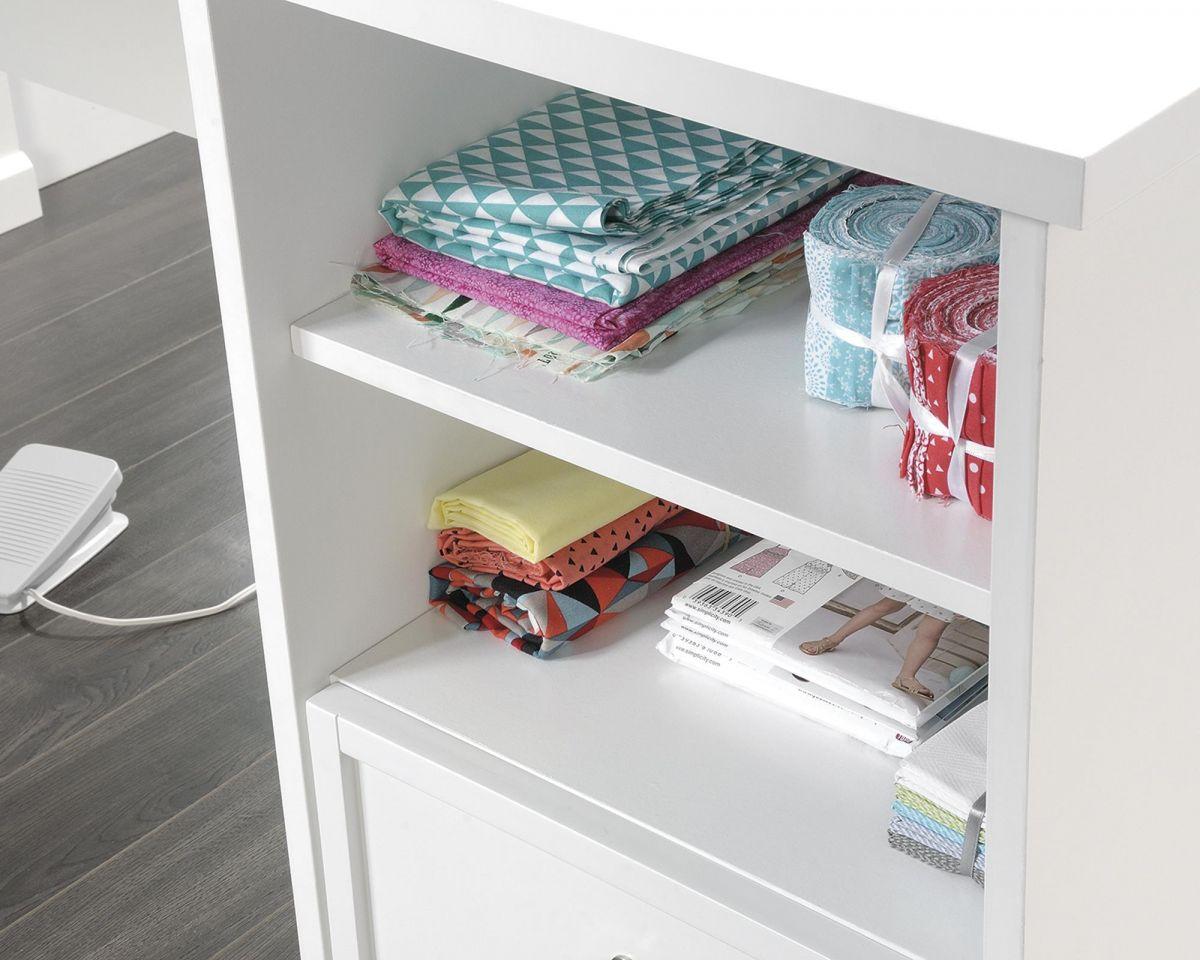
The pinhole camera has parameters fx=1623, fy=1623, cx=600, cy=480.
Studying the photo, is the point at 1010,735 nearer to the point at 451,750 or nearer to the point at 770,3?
the point at 770,3

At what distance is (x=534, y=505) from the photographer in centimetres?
106

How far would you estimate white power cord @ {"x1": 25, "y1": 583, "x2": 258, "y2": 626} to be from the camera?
199 centimetres

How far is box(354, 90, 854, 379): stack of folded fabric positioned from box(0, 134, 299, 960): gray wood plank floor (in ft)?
2.89

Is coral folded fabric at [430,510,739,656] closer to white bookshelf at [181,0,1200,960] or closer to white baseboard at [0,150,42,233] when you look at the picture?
white bookshelf at [181,0,1200,960]

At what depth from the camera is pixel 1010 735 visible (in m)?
0.66

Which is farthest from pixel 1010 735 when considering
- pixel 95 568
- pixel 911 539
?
pixel 95 568

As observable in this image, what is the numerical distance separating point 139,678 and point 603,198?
4.08 feet

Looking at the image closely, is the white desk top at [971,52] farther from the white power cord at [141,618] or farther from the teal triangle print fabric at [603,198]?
the white power cord at [141,618]

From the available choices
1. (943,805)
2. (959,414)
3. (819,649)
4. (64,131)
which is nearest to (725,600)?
(819,649)

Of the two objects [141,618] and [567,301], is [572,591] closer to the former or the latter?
[567,301]

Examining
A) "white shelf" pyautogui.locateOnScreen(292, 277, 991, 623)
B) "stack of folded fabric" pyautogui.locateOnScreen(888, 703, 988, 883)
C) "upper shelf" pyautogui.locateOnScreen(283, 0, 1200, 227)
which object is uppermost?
"upper shelf" pyautogui.locateOnScreen(283, 0, 1200, 227)

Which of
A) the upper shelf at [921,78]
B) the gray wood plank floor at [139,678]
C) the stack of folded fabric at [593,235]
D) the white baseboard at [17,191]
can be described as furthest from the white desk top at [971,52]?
the white baseboard at [17,191]

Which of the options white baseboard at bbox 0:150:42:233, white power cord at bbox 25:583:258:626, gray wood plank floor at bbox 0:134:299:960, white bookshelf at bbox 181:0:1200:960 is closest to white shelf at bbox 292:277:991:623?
white bookshelf at bbox 181:0:1200:960

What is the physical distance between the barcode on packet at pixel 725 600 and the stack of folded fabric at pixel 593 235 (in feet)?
0.68
